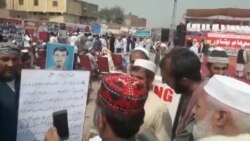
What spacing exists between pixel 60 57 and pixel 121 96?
10.4ft

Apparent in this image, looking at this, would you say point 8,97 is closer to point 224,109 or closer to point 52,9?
point 224,109

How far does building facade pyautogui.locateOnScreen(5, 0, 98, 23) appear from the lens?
79938 mm

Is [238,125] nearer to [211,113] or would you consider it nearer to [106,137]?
[211,113]

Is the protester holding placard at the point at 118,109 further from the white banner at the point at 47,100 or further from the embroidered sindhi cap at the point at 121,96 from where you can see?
the white banner at the point at 47,100

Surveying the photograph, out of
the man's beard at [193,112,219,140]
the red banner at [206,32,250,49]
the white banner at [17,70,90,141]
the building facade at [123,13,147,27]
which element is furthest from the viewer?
the building facade at [123,13,147,27]

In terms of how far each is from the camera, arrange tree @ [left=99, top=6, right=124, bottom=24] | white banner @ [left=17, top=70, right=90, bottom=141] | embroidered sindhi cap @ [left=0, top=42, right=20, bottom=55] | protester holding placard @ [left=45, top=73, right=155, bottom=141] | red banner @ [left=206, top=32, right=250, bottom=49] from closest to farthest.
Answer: protester holding placard @ [left=45, top=73, right=155, bottom=141] < white banner @ [left=17, top=70, right=90, bottom=141] < embroidered sindhi cap @ [left=0, top=42, right=20, bottom=55] < red banner @ [left=206, top=32, right=250, bottom=49] < tree @ [left=99, top=6, right=124, bottom=24]

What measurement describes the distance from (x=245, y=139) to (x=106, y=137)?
62 centimetres

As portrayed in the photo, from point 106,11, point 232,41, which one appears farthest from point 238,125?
point 106,11

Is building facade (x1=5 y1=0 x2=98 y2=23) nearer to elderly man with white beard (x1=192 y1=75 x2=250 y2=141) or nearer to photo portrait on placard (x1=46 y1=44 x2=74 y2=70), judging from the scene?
photo portrait on placard (x1=46 y1=44 x2=74 y2=70)

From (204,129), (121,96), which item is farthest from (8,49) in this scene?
(204,129)

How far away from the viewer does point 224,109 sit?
6.72ft

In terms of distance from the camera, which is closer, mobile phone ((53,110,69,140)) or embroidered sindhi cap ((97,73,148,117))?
embroidered sindhi cap ((97,73,148,117))

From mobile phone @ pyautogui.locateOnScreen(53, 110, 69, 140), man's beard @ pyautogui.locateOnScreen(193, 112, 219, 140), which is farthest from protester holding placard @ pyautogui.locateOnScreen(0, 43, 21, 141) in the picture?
man's beard @ pyautogui.locateOnScreen(193, 112, 219, 140)

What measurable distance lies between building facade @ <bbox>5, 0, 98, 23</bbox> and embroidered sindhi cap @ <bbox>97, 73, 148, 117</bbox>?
77742mm
